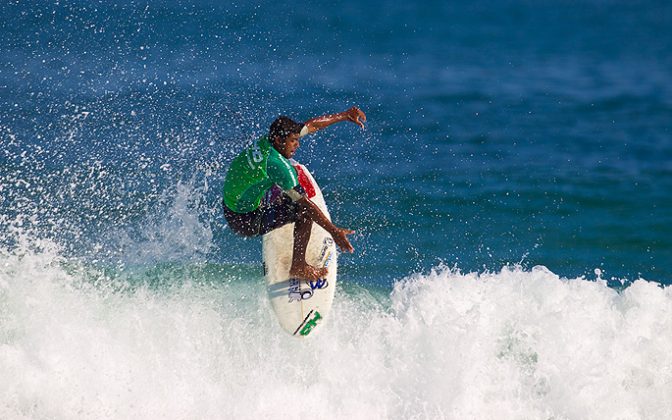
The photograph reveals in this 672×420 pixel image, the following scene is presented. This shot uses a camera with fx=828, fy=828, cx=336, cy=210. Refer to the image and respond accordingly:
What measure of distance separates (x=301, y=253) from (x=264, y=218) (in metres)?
0.48

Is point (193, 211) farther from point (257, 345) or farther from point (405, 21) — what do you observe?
point (405, 21)

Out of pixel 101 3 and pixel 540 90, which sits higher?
pixel 101 3

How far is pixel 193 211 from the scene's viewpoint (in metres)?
10.1

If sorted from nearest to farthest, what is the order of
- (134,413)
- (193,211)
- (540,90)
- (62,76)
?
(134,413) → (193,211) → (62,76) → (540,90)

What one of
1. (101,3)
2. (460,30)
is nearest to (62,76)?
(101,3)

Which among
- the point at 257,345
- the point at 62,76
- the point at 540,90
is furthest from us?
the point at 540,90

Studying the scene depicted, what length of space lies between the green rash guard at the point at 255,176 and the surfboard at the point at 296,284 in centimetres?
45

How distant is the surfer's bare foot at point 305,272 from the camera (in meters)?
7.68

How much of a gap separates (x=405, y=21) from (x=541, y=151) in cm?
789

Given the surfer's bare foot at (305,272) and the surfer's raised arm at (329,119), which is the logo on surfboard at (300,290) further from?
the surfer's raised arm at (329,119)

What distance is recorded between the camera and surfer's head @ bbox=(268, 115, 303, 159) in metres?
7.19

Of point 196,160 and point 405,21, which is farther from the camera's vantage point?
point 405,21

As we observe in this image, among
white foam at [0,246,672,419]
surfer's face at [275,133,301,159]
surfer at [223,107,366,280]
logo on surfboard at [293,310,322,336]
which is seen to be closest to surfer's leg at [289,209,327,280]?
surfer at [223,107,366,280]

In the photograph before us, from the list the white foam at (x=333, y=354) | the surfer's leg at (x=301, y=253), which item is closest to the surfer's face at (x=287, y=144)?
the surfer's leg at (x=301, y=253)
